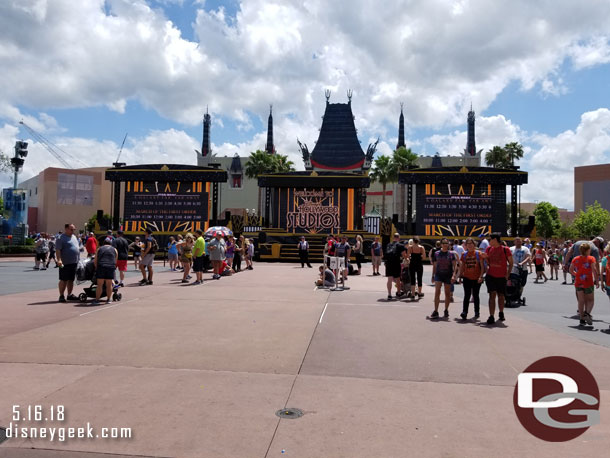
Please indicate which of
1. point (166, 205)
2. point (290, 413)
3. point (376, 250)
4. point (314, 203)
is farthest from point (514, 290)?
point (166, 205)

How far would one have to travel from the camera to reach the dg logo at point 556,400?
12.7 ft

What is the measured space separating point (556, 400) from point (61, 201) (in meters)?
100.0

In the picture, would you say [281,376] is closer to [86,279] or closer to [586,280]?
[586,280]

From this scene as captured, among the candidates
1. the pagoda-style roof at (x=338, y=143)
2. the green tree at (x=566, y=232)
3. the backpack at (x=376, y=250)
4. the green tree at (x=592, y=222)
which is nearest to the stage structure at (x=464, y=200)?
the backpack at (x=376, y=250)

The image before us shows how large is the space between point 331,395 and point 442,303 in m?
6.90

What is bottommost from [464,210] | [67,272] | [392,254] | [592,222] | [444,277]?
[67,272]

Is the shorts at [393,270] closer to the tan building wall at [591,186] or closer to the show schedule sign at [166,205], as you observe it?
the show schedule sign at [166,205]

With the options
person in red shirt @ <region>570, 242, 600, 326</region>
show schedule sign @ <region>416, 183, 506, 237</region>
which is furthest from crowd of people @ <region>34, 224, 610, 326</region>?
show schedule sign @ <region>416, 183, 506, 237</region>

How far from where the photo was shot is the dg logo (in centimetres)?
388

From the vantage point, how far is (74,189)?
92.2 meters

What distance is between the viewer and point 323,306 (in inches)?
407

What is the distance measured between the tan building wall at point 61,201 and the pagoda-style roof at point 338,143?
2047 inches

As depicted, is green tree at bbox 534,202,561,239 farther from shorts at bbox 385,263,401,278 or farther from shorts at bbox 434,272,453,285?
shorts at bbox 434,272,453,285

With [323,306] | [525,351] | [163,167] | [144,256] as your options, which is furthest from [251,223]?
[525,351]
